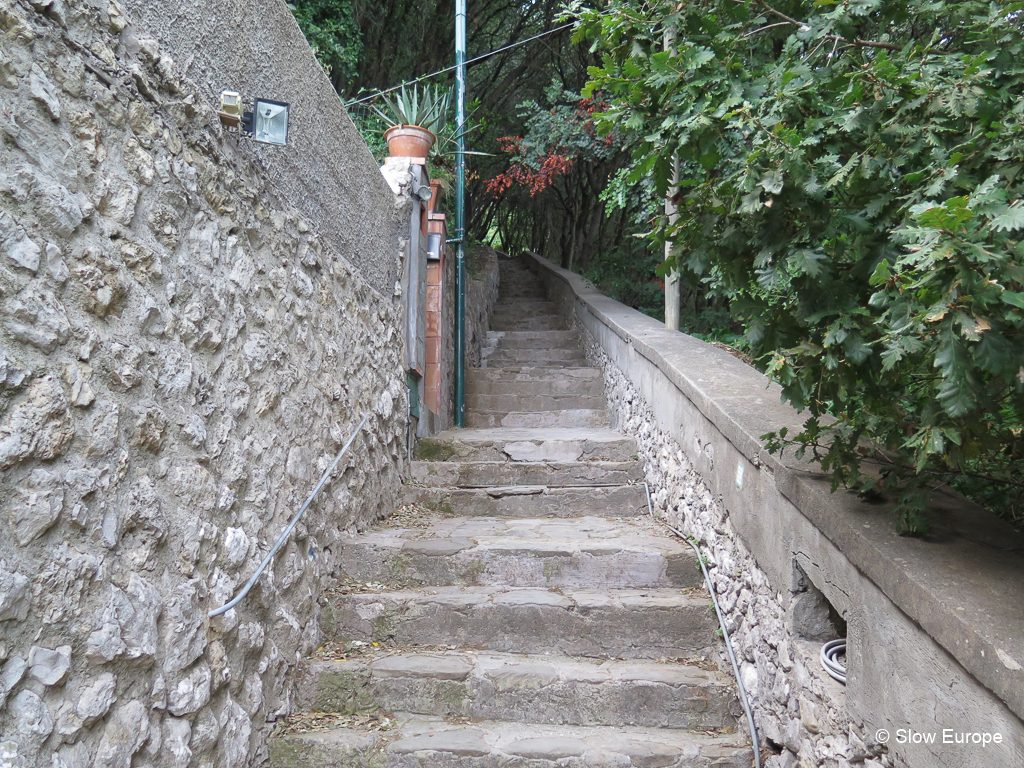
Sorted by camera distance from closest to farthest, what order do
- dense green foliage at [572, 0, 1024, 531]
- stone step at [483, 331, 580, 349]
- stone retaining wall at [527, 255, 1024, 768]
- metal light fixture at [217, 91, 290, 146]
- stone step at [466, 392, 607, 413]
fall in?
dense green foliage at [572, 0, 1024, 531] < stone retaining wall at [527, 255, 1024, 768] < metal light fixture at [217, 91, 290, 146] < stone step at [466, 392, 607, 413] < stone step at [483, 331, 580, 349]

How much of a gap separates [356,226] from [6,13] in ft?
7.29

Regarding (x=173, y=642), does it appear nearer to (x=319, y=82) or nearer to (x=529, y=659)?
(x=529, y=659)

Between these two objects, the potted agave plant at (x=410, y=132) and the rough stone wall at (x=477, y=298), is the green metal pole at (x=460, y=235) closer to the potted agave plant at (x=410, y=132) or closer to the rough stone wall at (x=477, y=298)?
the rough stone wall at (x=477, y=298)

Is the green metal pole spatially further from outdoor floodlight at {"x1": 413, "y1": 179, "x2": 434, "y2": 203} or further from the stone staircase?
the stone staircase

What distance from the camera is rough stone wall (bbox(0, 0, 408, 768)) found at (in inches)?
51.5

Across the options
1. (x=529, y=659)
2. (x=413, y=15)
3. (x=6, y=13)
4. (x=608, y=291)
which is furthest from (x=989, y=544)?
(x=413, y=15)

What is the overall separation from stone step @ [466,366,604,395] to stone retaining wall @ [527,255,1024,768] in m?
2.44

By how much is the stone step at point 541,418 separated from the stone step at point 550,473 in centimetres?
133

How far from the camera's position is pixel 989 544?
1.63 m

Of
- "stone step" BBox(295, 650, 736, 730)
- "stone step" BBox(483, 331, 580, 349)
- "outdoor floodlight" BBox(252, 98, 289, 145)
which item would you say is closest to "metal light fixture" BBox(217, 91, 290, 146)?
"outdoor floodlight" BBox(252, 98, 289, 145)

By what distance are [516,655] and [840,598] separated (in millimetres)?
1340

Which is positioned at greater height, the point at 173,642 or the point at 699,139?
the point at 699,139

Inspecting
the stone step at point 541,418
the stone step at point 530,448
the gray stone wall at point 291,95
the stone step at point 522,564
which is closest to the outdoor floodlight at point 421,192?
the gray stone wall at point 291,95

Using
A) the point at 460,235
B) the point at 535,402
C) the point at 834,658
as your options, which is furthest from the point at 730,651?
the point at 460,235
